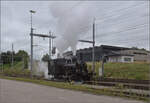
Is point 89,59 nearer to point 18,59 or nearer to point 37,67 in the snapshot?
point 37,67

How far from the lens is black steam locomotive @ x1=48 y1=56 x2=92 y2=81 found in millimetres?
21656

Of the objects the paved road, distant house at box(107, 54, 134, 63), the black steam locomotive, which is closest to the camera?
the paved road

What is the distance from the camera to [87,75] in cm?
2197

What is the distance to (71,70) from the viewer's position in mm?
22094

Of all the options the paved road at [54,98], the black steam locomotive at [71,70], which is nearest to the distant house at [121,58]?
the black steam locomotive at [71,70]

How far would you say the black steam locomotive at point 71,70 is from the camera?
21.7 metres

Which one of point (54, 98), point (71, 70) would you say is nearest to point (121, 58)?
point (71, 70)

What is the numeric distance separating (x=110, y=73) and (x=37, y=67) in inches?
685

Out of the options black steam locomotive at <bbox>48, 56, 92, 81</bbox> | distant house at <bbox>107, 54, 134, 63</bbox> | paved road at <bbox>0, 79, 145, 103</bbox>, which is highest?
distant house at <bbox>107, 54, 134, 63</bbox>

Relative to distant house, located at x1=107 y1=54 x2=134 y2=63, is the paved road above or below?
below

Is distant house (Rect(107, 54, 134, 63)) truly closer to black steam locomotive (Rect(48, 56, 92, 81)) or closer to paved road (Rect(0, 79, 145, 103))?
black steam locomotive (Rect(48, 56, 92, 81))

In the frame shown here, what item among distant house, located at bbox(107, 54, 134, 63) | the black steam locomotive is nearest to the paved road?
the black steam locomotive

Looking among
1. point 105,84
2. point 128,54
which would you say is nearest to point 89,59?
point 128,54

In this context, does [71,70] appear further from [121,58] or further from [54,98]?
[121,58]
